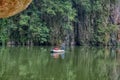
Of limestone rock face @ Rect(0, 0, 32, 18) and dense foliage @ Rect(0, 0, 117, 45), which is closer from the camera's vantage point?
limestone rock face @ Rect(0, 0, 32, 18)

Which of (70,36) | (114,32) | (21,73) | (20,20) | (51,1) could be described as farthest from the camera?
(114,32)

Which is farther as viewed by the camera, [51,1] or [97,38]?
[97,38]

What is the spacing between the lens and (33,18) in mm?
33531

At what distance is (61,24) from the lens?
35.5 meters

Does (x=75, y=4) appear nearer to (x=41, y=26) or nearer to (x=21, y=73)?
(x=41, y=26)

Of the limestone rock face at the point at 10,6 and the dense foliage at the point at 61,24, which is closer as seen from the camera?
the limestone rock face at the point at 10,6

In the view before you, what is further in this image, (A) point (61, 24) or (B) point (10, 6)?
(A) point (61, 24)

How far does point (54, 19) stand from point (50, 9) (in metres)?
1.61

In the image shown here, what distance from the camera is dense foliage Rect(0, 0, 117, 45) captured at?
32.5m

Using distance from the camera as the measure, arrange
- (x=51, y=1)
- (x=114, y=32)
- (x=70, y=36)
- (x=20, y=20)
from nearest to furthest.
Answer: (x=20, y=20), (x=51, y=1), (x=70, y=36), (x=114, y=32)

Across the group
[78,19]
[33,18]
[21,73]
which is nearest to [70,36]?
[78,19]

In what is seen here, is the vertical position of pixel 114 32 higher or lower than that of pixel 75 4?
lower

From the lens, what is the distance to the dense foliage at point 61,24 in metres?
32.5

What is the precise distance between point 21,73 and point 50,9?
20.6 meters
